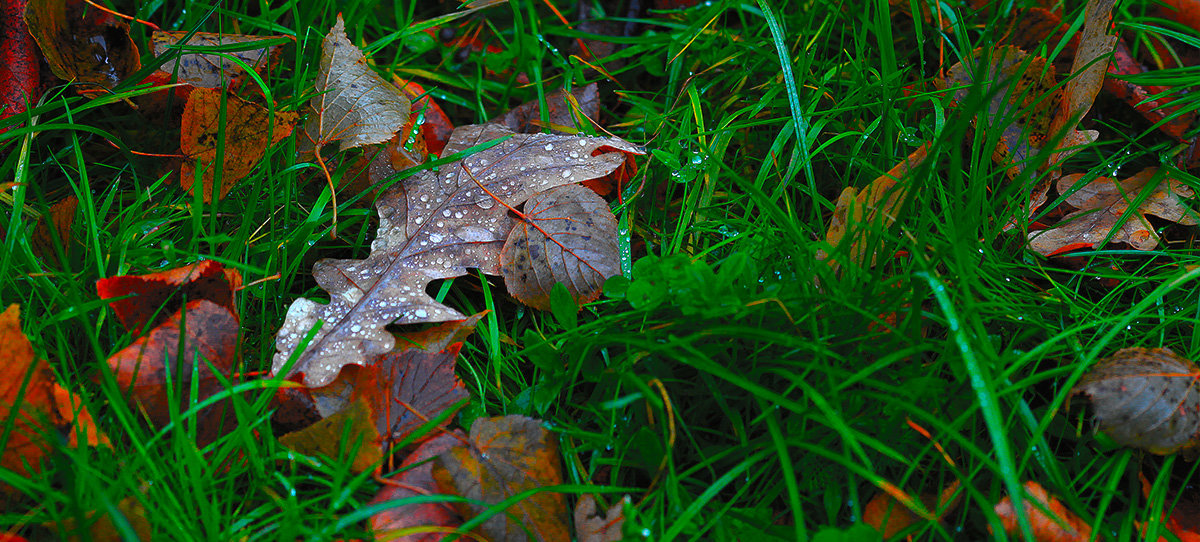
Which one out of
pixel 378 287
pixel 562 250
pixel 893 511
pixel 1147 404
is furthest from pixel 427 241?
pixel 1147 404

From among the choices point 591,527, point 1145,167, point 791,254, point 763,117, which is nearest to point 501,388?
point 591,527

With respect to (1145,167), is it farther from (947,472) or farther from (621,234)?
(621,234)

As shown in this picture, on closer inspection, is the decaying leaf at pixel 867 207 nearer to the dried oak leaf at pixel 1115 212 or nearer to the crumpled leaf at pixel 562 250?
the dried oak leaf at pixel 1115 212

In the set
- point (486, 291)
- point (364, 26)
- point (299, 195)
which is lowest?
point (486, 291)

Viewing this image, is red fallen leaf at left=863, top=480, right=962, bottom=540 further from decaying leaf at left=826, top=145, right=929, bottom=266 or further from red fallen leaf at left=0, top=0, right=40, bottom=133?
red fallen leaf at left=0, top=0, right=40, bottom=133

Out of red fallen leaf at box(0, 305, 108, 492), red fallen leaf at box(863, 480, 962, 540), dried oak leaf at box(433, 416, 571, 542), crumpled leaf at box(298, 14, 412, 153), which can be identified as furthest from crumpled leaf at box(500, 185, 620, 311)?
red fallen leaf at box(0, 305, 108, 492)

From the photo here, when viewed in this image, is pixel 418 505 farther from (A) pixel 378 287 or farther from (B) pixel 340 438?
(A) pixel 378 287
